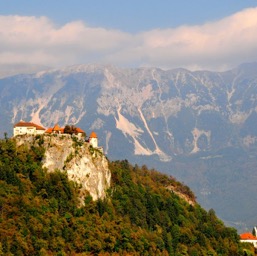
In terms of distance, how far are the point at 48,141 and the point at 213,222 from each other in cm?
4263

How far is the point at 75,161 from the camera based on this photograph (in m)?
128

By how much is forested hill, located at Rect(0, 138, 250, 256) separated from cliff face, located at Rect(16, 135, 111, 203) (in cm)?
134

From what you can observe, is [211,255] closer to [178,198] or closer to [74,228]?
[178,198]

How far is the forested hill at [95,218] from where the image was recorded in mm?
111875

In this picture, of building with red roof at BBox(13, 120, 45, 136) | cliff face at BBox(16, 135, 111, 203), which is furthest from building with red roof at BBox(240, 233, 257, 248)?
building with red roof at BBox(13, 120, 45, 136)

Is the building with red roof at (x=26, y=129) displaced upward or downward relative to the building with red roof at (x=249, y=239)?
upward

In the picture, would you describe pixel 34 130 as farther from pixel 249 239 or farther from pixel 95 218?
pixel 249 239

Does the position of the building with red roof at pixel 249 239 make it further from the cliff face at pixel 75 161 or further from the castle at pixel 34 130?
the cliff face at pixel 75 161

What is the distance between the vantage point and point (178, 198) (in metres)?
154

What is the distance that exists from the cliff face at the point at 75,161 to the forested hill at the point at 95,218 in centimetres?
134

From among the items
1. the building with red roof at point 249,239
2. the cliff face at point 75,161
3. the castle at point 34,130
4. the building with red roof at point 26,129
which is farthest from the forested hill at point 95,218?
the building with red roof at point 249,239

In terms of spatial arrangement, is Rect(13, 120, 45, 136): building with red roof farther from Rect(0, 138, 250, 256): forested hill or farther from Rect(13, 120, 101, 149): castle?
Rect(0, 138, 250, 256): forested hill

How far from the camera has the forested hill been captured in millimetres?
111875

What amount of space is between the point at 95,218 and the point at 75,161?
1112 cm
